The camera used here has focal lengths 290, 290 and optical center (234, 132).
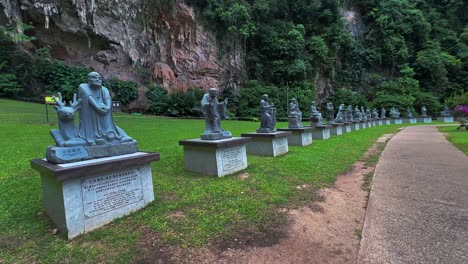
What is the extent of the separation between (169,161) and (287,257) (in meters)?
4.69

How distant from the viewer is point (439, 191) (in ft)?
16.1

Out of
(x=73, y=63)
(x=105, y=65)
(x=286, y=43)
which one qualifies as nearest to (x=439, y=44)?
(x=286, y=43)

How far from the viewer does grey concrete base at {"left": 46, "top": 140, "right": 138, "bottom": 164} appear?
3627 mm

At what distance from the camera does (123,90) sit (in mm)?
26094

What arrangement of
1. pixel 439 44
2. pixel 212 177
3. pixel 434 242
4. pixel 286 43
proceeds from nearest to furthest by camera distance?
pixel 434 242, pixel 212 177, pixel 286 43, pixel 439 44

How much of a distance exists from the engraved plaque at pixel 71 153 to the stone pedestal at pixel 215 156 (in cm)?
243

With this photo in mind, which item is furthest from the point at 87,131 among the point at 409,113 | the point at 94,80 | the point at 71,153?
the point at 409,113

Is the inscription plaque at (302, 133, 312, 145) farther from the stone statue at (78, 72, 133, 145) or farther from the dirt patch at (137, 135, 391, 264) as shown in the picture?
the stone statue at (78, 72, 133, 145)

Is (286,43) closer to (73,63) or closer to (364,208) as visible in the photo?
(73,63)

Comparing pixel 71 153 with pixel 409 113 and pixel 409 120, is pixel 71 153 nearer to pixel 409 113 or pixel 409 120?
pixel 409 120

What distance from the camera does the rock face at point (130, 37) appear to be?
24.6 meters

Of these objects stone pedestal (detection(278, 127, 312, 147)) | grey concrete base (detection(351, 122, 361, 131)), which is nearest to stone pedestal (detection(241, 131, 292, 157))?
stone pedestal (detection(278, 127, 312, 147))

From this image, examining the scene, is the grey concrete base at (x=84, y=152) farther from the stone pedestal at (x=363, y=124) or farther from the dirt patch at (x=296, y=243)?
the stone pedestal at (x=363, y=124)

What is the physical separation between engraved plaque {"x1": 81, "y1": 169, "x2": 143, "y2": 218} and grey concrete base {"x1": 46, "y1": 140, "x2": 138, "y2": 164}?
42 centimetres
